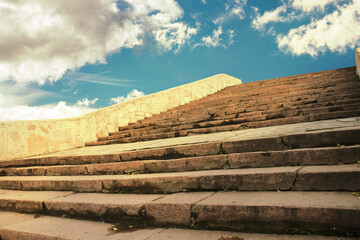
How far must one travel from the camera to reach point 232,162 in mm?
2922

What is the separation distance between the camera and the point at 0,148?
565cm

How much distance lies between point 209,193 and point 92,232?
3.84 ft

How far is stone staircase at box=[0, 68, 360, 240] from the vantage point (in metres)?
1.94

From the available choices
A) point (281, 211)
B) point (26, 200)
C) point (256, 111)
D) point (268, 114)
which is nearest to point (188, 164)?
point (281, 211)

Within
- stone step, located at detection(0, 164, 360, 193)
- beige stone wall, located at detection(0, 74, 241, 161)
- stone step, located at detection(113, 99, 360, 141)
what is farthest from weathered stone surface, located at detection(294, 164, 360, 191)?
beige stone wall, located at detection(0, 74, 241, 161)

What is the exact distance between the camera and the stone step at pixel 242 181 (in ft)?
7.03

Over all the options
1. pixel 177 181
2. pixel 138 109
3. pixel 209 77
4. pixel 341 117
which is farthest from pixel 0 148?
pixel 209 77

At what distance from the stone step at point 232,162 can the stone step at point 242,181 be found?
13cm

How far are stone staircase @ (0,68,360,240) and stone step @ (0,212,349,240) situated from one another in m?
0.01

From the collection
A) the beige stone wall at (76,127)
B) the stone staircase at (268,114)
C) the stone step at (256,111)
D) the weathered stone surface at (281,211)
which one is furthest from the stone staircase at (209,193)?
the beige stone wall at (76,127)

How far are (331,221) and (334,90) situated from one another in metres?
5.41

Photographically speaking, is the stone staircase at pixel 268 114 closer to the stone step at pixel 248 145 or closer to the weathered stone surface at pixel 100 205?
the stone step at pixel 248 145

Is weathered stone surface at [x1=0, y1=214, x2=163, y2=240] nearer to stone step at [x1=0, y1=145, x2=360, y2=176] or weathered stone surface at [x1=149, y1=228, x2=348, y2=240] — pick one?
weathered stone surface at [x1=149, y1=228, x2=348, y2=240]

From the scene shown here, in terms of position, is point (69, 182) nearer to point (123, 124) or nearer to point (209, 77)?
point (123, 124)
